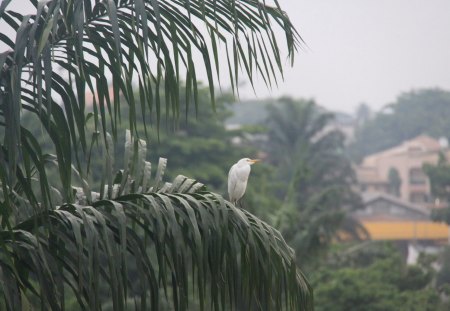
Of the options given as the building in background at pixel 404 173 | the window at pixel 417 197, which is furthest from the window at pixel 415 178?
the window at pixel 417 197

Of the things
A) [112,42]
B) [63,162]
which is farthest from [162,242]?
[112,42]

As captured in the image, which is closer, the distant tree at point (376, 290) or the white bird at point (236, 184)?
the white bird at point (236, 184)

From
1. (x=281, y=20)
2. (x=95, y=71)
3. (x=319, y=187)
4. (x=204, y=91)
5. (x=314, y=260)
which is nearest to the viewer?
(x=95, y=71)

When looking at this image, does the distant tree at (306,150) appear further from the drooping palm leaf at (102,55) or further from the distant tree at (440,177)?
the drooping palm leaf at (102,55)

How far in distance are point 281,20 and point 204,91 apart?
29804 mm

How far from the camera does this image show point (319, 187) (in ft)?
134

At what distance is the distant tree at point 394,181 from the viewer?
72000 millimetres

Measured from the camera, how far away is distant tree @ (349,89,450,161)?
92.6 meters

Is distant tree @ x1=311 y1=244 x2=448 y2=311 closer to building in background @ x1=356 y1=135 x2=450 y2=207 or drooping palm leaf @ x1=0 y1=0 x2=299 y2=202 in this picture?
drooping palm leaf @ x1=0 y1=0 x2=299 y2=202

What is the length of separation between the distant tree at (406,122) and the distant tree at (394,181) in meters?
13.6

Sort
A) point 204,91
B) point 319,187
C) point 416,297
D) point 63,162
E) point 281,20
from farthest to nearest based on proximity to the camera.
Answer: point 319,187 → point 204,91 → point 416,297 → point 281,20 → point 63,162

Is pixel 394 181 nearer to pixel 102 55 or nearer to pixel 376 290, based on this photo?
pixel 376 290

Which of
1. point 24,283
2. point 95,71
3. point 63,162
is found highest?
point 95,71

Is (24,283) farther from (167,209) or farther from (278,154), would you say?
(278,154)
